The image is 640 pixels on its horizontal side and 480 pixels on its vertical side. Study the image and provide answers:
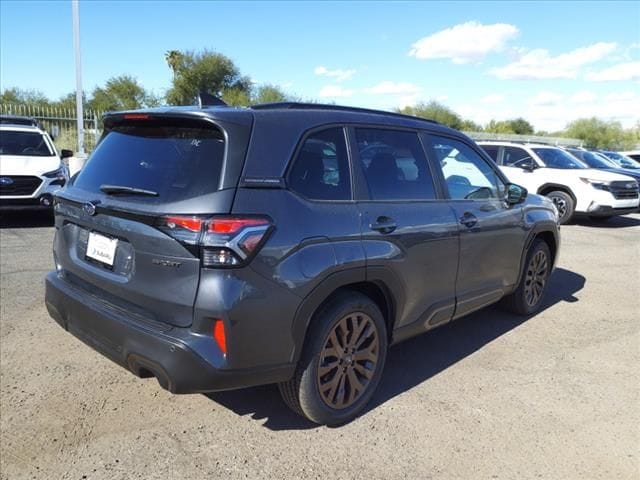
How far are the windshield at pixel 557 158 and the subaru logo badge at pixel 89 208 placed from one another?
461 inches

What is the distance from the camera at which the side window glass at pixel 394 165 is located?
3287 millimetres

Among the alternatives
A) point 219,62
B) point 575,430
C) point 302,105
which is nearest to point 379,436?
point 575,430

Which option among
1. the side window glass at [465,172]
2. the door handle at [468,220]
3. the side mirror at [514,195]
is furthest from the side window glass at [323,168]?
the side mirror at [514,195]

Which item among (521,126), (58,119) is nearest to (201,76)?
(58,119)

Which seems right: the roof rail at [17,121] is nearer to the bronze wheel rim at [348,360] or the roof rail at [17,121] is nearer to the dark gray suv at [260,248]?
the dark gray suv at [260,248]

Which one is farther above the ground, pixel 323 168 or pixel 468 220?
pixel 323 168

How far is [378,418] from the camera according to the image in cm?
327

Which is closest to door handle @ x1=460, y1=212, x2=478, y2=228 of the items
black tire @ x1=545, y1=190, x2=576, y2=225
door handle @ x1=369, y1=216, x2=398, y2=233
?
door handle @ x1=369, y1=216, x2=398, y2=233

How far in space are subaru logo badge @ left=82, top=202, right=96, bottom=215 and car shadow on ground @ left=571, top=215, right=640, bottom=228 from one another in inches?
479

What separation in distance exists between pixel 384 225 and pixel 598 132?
7360 cm

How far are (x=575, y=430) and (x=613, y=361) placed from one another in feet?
4.50

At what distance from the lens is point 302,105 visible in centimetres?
319

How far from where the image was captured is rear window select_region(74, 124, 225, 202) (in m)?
2.57

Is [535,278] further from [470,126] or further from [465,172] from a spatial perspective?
[470,126]
